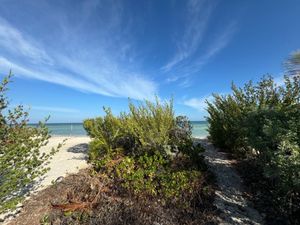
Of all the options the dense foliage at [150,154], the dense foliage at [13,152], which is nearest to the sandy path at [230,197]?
the dense foliage at [150,154]

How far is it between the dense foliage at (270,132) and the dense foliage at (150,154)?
1.53 metres

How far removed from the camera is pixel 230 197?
18.0 ft

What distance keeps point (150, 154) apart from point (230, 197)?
7.68 ft

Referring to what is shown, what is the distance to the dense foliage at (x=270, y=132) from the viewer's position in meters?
3.95

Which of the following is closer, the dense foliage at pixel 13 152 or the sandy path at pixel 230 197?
the dense foliage at pixel 13 152

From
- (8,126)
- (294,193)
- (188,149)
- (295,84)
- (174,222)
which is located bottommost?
(174,222)

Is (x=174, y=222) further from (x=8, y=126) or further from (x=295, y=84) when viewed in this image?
(x=295, y=84)

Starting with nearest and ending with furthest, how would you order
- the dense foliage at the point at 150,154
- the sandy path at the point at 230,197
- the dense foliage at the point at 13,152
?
1. the dense foliage at the point at 13,152
2. the sandy path at the point at 230,197
3. the dense foliage at the point at 150,154

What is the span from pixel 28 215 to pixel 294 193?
16.7 feet

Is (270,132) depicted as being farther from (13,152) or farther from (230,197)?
(13,152)

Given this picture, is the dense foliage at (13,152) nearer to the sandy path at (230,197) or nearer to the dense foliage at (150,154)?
the dense foliage at (150,154)

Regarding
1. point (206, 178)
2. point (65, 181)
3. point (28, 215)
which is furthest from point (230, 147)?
point (28, 215)

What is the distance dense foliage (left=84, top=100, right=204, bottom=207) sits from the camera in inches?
199

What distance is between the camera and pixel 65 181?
5.48 m
